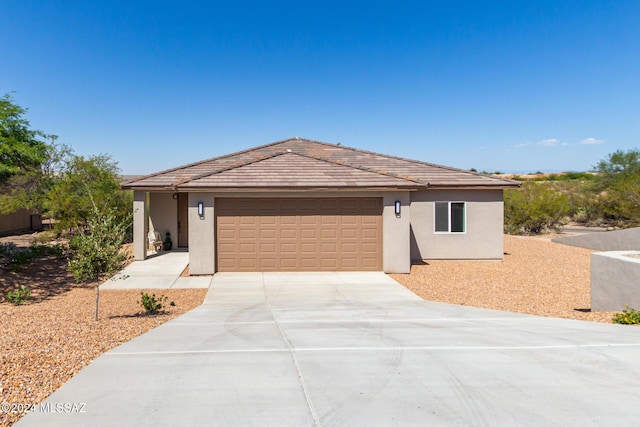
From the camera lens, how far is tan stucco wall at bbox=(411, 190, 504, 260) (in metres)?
16.5

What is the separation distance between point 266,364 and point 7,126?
1344 centimetres

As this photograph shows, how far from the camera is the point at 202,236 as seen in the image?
13.4 meters

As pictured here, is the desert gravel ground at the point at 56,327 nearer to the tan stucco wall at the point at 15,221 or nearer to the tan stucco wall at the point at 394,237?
the tan stucco wall at the point at 394,237

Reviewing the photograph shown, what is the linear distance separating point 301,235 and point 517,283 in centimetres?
678

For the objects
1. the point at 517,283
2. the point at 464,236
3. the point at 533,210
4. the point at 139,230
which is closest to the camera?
the point at 517,283

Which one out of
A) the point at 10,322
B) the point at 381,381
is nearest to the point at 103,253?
the point at 10,322

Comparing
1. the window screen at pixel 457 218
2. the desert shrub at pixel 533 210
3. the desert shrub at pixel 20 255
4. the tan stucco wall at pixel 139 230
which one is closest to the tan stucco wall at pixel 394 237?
the window screen at pixel 457 218

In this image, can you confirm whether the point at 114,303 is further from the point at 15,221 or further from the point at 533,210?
the point at 533,210

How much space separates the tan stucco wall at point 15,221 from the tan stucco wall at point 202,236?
19.7m

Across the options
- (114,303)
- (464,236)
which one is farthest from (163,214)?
(464,236)

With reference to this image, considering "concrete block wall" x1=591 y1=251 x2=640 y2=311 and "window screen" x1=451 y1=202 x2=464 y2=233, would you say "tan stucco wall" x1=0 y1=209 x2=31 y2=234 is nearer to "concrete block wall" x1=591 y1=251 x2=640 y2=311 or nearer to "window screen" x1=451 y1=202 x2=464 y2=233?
"window screen" x1=451 y1=202 x2=464 y2=233

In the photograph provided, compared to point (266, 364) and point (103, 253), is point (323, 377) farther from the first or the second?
point (103, 253)

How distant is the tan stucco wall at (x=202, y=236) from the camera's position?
43.8ft

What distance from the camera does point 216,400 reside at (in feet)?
13.6
